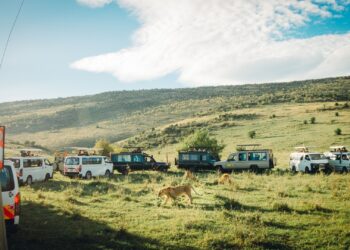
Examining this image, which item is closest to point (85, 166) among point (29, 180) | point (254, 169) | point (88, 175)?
point (88, 175)

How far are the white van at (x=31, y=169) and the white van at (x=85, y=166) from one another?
137 centimetres

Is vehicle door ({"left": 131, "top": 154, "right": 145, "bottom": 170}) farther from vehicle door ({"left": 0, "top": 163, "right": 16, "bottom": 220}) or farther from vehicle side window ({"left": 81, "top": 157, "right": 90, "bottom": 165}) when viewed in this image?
vehicle door ({"left": 0, "top": 163, "right": 16, "bottom": 220})

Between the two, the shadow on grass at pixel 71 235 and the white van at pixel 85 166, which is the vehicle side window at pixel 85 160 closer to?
the white van at pixel 85 166

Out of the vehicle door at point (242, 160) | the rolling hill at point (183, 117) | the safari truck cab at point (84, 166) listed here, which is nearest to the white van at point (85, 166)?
the safari truck cab at point (84, 166)

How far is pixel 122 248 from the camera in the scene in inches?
361

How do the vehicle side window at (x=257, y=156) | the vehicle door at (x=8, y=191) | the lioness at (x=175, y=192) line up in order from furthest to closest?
the vehicle side window at (x=257, y=156) < the lioness at (x=175, y=192) < the vehicle door at (x=8, y=191)

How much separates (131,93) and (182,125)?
8390cm

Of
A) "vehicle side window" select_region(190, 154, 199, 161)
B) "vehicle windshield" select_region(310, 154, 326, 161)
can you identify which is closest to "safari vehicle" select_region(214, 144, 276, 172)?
"vehicle windshield" select_region(310, 154, 326, 161)

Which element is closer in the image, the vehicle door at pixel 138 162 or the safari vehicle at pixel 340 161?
the safari vehicle at pixel 340 161

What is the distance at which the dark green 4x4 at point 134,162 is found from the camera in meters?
32.2

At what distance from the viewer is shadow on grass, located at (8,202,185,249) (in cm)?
934

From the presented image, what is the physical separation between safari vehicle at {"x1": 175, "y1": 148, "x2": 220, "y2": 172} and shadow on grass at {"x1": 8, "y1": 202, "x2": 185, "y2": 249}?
20.8 m

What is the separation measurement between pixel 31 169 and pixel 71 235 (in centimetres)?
1494

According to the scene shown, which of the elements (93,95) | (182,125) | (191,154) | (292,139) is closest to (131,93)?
(93,95)
